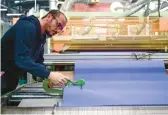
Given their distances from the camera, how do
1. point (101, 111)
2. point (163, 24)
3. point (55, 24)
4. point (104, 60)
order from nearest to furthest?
1. point (101, 111)
2. point (55, 24)
3. point (104, 60)
4. point (163, 24)

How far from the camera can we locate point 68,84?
6.06ft

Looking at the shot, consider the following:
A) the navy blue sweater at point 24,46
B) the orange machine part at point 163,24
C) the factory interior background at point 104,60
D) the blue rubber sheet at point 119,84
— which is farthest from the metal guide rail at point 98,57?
the navy blue sweater at point 24,46

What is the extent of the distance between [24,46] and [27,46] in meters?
0.04

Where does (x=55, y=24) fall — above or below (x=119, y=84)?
above

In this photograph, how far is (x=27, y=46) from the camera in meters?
1.74

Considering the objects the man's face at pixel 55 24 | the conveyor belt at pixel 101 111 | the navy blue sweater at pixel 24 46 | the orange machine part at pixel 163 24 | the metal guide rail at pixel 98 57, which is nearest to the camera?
the conveyor belt at pixel 101 111

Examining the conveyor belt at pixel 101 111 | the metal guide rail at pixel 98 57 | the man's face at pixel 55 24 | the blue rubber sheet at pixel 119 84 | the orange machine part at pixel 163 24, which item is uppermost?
the orange machine part at pixel 163 24

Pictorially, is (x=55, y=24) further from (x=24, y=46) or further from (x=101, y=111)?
(x=101, y=111)

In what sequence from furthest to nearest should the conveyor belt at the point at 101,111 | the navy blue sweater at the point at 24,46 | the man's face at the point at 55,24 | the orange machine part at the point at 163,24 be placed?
the orange machine part at the point at 163,24, the man's face at the point at 55,24, the navy blue sweater at the point at 24,46, the conveyor belt at the point at 101,111

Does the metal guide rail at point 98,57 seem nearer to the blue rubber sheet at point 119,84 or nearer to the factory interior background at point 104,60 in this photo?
the factory interior background at point 104,60

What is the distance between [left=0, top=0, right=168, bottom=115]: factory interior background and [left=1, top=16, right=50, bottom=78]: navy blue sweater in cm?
20

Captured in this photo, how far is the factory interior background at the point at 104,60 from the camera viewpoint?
174cm

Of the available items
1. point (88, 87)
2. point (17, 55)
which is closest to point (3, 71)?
point (17, 55)

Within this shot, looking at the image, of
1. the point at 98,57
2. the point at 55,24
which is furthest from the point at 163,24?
the point at 55,24
